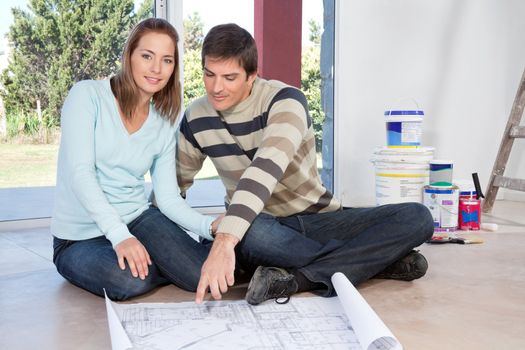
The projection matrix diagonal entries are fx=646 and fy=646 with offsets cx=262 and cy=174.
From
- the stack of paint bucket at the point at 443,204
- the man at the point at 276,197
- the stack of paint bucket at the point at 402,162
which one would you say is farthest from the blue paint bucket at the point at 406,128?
the man at the point at 276,197

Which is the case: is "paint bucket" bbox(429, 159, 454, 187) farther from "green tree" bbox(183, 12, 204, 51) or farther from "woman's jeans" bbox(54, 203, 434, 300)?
"green tree" bbox(183, 12, 204, 51)

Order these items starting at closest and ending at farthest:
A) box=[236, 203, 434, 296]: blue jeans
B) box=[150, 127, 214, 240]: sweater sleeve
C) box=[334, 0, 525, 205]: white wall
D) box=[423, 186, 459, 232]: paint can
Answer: box=[236, 203, 434, 296]: blue jeans, box=[150, 127, 214, 240]: sweater sleeve, box=[423, 186, 459, 232]: paint can, box=[334, 0, 525, 205]: white wall

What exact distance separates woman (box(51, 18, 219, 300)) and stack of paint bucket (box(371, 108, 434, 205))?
1428mm

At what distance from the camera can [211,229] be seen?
5.84ft

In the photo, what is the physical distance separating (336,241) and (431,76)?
7.06ft

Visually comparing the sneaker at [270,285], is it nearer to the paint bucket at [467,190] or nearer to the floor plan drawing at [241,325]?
the floor plan drawing at [241,325]

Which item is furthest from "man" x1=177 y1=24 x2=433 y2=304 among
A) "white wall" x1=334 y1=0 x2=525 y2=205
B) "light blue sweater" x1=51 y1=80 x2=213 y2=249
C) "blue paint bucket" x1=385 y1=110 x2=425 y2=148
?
"white wall" x1=334 y1=0 x2=525 y2=205

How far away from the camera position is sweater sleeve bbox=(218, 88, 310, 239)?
1547 mm

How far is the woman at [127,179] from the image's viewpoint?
170cm

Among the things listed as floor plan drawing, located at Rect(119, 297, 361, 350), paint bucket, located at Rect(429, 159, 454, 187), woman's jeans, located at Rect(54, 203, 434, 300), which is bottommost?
floor plan drawing, located at Rect(119, 297, 361, 350)

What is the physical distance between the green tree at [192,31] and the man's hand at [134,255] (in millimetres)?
1860

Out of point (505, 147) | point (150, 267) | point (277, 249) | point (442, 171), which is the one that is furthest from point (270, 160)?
point (505, 147)

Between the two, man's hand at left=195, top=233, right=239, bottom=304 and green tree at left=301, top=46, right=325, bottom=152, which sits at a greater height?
green tree at left=301, top=46, right=325, bottom=152

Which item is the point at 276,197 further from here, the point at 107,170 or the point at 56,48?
the point at 56,48
